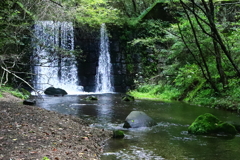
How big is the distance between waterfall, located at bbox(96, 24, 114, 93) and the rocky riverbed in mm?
13773

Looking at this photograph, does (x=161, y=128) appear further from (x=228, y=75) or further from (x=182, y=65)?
(x=182, y=65)

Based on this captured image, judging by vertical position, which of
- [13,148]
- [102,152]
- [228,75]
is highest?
[228,75]

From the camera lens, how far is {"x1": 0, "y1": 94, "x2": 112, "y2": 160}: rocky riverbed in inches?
149

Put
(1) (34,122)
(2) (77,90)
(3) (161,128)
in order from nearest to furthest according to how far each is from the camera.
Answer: (1) (34,122), (3) (161,128), (2) (77,90)

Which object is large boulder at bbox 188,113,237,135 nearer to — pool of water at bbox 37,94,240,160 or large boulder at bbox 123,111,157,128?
pool of water at bbox 37,94,240,160

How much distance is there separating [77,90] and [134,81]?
4.72 meters

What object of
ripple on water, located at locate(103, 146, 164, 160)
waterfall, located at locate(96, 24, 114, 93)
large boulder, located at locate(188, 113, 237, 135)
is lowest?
ripple on water, located at locate(103, 146, 164, 160)

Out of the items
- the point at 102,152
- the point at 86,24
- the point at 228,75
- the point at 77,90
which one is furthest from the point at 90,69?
the point at 102,152

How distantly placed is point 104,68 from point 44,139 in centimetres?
1666

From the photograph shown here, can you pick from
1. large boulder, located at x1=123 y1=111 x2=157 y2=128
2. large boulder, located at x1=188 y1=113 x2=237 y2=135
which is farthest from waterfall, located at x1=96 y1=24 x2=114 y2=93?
large boulder, located at x1=188 y1=113 x2=237 y2=135

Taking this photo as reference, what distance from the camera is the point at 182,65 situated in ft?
49.3

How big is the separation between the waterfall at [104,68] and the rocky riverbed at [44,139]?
542 inches

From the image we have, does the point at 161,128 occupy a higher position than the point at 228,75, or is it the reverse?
the point at 228,75

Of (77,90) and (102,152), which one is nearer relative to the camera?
(102,152)
